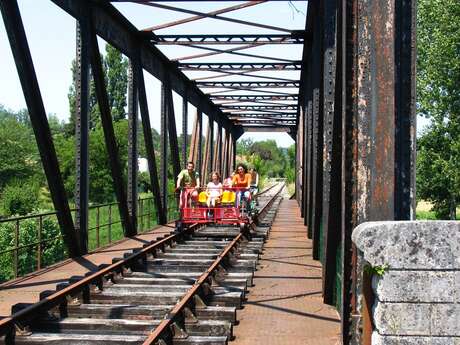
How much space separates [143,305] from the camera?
6883mm

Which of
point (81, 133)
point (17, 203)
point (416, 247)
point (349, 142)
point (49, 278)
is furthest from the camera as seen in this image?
point (17, 203)

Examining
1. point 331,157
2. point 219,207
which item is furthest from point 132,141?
point 331,157

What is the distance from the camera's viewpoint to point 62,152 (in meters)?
54.2

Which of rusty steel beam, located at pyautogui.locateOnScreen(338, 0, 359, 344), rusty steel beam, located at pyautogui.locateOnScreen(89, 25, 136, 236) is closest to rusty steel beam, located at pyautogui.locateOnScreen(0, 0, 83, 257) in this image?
rusty steel beam, located at pyautogui.locateOnScreen(89, 25, 136, 236)

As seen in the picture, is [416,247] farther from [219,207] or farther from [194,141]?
[194,141]

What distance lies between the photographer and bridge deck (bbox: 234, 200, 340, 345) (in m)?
5.77

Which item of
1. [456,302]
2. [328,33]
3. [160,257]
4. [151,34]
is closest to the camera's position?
[456,302]

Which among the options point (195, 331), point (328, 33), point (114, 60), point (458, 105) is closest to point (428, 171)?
point (458, 105)

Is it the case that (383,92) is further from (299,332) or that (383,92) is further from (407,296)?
(299,332)

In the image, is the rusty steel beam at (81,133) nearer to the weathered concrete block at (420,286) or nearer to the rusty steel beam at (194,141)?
the weathered concrete block at (420,286)

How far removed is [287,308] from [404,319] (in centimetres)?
385

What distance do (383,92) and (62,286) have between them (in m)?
4.69

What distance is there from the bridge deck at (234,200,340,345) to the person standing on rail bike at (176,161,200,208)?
3.74 metres

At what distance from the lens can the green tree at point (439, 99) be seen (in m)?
35.5
